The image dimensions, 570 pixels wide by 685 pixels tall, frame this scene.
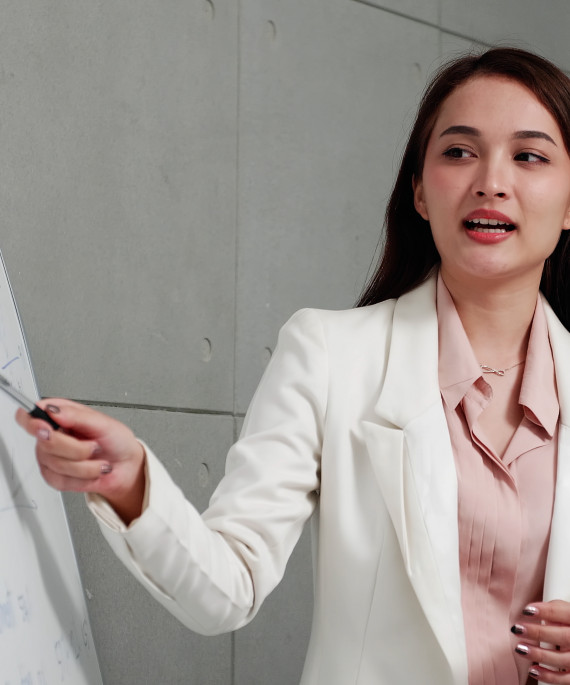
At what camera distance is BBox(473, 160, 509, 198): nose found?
1.68 meters

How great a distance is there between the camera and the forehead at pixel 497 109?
1741 mm

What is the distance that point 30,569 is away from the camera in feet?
4.27

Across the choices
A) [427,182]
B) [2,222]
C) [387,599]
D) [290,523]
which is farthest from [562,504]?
[2,222]

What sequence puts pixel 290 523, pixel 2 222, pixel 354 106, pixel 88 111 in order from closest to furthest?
pixel 290 523
pixel 2 222
pixel 88 111
pixel 354 106

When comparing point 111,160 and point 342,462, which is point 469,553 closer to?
point 342,462

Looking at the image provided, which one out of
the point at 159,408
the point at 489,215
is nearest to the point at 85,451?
the point at 489,215

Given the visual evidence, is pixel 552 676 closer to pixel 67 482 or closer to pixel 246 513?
pixel 246 513

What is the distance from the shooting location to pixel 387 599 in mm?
1532

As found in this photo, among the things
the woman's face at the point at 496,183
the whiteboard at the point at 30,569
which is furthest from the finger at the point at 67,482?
the woman's face at the point at 496,183

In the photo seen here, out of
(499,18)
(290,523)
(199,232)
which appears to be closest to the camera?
(290,523)

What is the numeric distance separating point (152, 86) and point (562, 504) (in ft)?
4.30

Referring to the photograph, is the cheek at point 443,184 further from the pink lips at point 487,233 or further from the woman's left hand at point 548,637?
the woman's left hand at point 548,637

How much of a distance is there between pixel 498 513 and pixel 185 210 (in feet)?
3.66

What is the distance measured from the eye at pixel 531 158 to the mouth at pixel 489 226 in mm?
117
